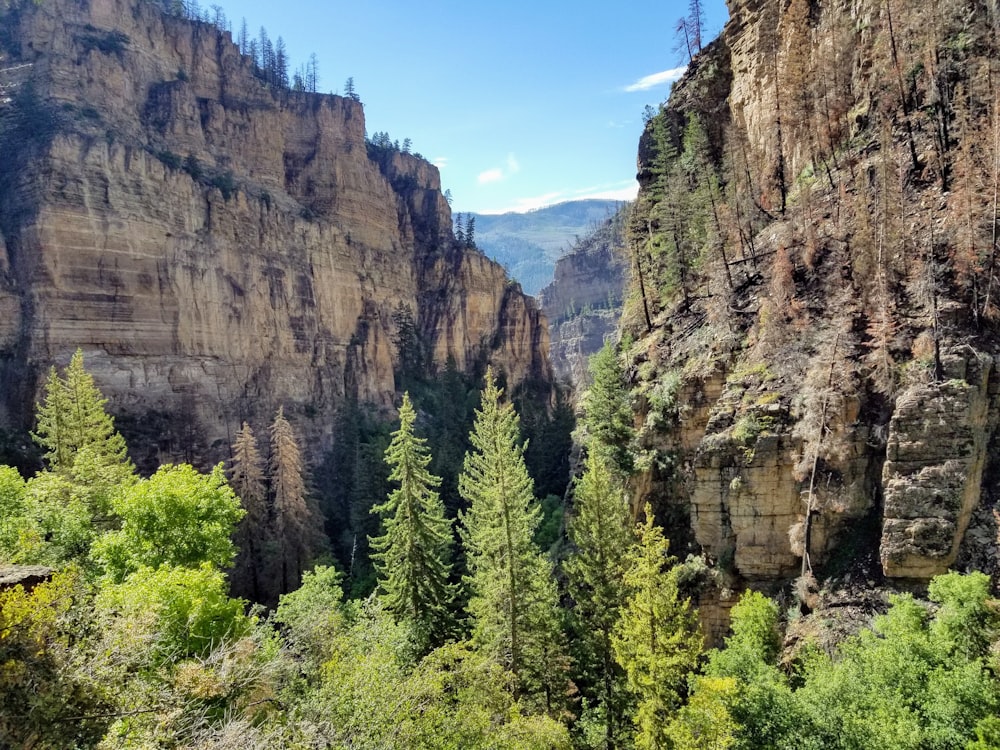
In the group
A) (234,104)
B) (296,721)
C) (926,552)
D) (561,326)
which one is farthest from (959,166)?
(561,326)

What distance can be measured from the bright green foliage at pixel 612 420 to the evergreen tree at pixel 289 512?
18.0m

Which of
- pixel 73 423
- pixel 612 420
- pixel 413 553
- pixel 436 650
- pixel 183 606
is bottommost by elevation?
pixel 436 650

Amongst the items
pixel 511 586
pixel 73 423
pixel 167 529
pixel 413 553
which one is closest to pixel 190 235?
pixel 73 423

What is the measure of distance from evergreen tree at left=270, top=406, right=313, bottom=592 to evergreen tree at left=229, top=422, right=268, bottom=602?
0.95 metres

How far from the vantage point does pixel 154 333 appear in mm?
38625

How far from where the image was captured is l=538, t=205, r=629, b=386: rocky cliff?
128 metres

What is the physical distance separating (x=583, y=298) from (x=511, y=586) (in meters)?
130

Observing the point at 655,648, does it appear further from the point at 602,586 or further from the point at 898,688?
the point at 898,688

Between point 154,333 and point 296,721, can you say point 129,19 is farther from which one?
point 296,721

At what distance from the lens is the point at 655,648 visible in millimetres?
13445

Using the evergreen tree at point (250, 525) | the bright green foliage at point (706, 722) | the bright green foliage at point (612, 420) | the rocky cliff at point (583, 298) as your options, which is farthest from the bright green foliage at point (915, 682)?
the rocky cliff at point (583, 298)

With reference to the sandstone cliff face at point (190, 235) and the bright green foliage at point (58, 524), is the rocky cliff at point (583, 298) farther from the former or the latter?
the bright green foliage at point (58, 524)

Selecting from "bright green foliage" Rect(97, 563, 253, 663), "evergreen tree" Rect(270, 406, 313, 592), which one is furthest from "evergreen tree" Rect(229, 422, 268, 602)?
"bright green foliage" Rect(97, 563, 253, 663)

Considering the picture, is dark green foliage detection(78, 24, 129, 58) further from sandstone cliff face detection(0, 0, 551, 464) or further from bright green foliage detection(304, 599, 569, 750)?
bright green foliage detection(304, 599, 569, 750)
